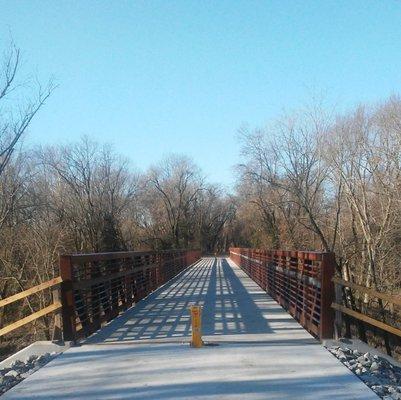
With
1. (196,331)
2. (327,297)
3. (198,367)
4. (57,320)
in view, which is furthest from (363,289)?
(57,320)

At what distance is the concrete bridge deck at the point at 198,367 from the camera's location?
470 cm

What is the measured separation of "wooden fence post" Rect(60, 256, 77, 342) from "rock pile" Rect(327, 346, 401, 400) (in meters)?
3.55

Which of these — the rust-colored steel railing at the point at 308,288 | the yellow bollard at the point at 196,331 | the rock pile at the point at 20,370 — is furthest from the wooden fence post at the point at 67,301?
the rust-colored steel railing at the point at 308,288

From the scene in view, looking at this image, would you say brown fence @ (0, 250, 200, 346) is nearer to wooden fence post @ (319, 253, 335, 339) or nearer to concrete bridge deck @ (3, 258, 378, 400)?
concrete bridge deck @ (3, 258, 378, 400)

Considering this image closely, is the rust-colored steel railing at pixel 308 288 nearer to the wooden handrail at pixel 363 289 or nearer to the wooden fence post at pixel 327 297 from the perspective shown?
the wooden fence post at pixel 327 297

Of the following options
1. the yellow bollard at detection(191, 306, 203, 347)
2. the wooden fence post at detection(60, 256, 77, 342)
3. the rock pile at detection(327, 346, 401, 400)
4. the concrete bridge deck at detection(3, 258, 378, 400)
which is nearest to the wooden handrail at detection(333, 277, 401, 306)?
the rock pile at detection(327, 346, 401, 400)

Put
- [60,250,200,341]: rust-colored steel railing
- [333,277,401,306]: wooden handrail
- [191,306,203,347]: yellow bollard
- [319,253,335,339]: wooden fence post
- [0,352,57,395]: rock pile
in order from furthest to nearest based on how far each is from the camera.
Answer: [60,250,200,341]: rust-colored steel railing → [319,253,335,339]: wooden fence post → [191,306,203,347]: yellow bollard → [333,277,401,306]: wooden handrail → [0,352,57,395]: rock pile

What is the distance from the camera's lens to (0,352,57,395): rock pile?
5.23 meters

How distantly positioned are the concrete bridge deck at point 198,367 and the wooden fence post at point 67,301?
304 millimetres

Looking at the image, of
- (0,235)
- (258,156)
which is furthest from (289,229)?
(0,235)

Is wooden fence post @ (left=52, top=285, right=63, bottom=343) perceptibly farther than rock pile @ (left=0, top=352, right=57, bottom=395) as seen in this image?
Yes

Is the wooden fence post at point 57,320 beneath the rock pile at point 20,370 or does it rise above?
above

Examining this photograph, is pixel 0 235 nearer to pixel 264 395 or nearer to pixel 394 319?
pixel 394 319

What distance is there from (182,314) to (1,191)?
2324 centimetres
